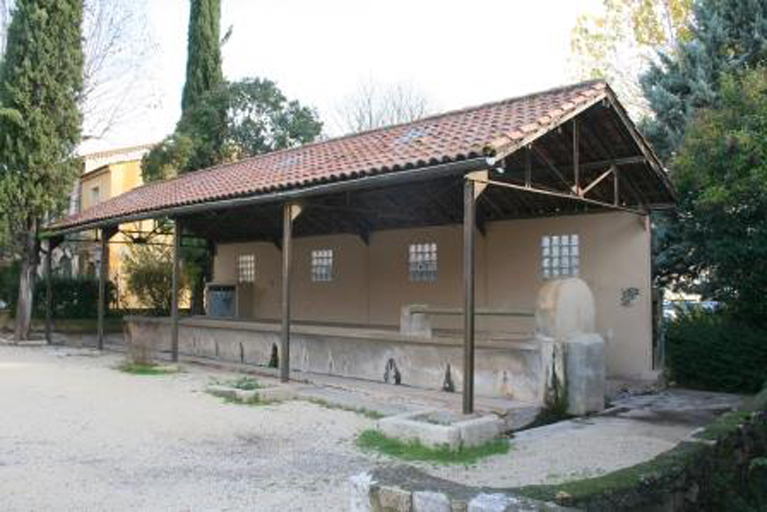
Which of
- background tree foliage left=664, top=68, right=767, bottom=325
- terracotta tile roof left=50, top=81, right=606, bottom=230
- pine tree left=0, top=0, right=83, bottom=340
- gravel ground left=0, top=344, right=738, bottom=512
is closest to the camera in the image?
gravel ground left=0, top=344, right=738, bottom=512

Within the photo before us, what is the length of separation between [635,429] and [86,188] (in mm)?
31368

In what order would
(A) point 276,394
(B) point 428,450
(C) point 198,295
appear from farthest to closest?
(C) point 198,295
(A) point 276,394
(B) point 428,450

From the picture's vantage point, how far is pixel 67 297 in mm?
23688

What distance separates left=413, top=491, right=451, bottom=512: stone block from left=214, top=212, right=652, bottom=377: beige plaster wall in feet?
32.1

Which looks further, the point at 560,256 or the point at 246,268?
the point at 246,268

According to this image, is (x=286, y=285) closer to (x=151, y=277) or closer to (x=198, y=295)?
(x=198, y=295)

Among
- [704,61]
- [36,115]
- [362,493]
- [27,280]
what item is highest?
[704,61]

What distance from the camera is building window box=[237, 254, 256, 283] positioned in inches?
789

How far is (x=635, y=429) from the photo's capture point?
355 inches

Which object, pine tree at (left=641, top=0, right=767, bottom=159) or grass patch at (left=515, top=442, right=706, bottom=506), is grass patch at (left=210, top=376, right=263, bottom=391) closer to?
grass patch at (left=515, top=442, right=706, bottom=506)

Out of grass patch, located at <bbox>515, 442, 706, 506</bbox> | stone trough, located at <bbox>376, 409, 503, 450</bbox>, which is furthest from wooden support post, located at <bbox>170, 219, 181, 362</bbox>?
grass patch, located at <bbox>515, 442, 706, 506</bbox>

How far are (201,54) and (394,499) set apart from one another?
86.4 feet

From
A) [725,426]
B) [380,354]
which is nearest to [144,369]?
[380,354]

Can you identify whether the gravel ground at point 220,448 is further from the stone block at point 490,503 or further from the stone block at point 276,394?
the stone block at point 490,503
